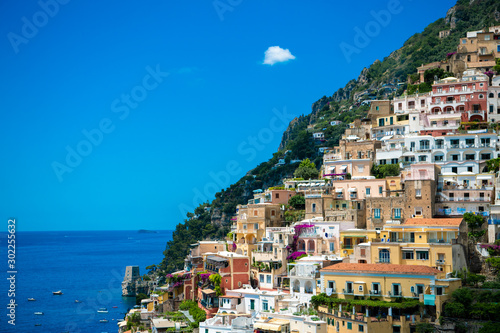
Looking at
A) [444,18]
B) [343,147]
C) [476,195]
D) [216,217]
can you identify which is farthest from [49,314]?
[444,18]

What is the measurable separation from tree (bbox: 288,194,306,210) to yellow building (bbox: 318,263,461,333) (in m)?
14.2

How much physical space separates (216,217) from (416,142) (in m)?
50.1

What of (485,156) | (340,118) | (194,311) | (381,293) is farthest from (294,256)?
(340,118)

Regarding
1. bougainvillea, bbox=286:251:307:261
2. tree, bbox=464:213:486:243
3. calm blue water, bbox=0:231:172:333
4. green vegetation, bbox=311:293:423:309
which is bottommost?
calm blue water, bbox=0:231:172:333

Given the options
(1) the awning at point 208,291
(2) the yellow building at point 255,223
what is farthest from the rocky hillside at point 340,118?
(1) the awning at point 208,291

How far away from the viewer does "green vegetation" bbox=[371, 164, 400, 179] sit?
2100 inches

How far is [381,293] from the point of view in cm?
3884

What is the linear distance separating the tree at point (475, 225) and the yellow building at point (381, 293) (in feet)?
18.6

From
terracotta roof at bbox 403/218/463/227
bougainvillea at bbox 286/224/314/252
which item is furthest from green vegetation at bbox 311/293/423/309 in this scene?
bougainvillea at bbox 286/224/314/252

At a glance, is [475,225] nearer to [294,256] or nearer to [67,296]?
[294,256]

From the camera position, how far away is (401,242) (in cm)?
4212

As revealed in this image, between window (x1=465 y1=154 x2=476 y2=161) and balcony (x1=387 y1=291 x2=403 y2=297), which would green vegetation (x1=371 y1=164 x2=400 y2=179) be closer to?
window (x1=465 y1=154 x2=476 y2=161)

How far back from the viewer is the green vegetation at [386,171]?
53344mm

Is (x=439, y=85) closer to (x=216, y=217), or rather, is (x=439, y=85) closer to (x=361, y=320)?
(x=361, y=320)
